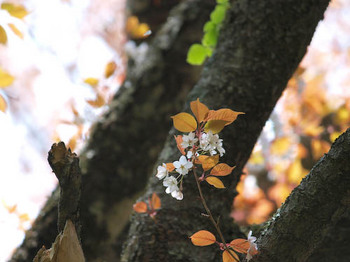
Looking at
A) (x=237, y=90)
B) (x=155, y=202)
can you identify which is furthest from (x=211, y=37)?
(x=155, y=202)

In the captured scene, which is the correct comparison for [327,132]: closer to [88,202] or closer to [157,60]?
[157,60]

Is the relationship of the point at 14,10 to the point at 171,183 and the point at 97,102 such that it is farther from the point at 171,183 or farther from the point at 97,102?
the point at 97,102

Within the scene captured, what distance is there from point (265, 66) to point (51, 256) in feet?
2.12

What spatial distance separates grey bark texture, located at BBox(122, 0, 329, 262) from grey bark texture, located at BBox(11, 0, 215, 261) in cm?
49

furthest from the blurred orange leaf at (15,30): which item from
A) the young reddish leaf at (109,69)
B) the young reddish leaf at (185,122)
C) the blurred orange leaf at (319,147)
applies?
the blurred orange leaf at (319,147)

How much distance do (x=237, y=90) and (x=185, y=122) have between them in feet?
1.29

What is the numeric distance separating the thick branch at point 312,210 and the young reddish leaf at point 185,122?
0.71 feet

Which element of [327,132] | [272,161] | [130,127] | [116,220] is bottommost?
[116,220]

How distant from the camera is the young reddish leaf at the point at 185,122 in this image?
21.5 inches

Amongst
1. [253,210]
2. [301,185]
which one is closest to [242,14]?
[301,185]

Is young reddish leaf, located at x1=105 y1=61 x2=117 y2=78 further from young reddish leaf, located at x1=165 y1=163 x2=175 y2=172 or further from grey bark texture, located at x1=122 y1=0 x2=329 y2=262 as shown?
young reddish leaf, located at x1=165 y1=163 x2=175 y2=172

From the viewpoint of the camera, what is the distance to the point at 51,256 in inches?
21.5

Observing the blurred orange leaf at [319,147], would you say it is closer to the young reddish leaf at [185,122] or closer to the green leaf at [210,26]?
the green leaf at [210,26]

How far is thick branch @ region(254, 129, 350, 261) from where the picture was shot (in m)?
0.59
